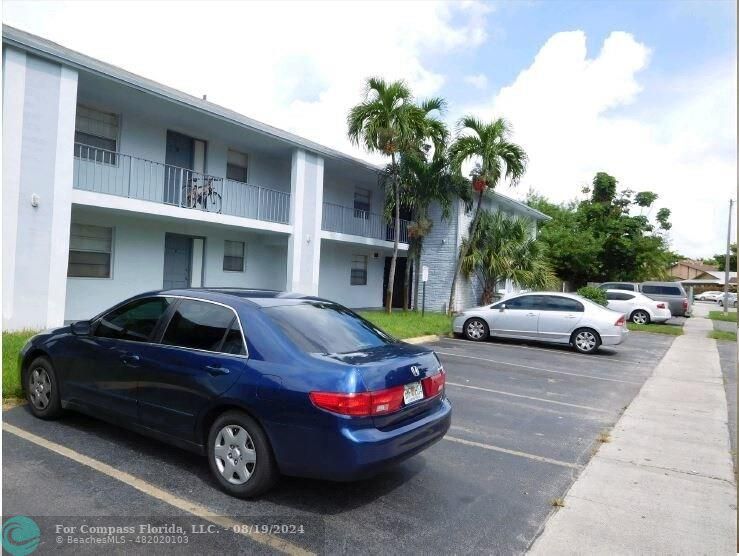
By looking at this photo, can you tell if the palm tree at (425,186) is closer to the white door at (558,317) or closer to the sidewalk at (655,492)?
the white door at (558,317)

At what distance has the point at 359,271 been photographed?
21.4m

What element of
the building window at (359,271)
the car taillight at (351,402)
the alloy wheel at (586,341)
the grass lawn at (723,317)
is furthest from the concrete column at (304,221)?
the grass lawn at (723,317)

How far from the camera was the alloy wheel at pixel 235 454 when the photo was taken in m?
3.91

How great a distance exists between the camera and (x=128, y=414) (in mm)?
4605

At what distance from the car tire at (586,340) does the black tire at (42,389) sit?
11266mm

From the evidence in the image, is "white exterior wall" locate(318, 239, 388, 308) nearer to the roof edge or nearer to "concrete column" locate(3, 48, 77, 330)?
the roof edge

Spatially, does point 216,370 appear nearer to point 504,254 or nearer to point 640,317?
point 504,254

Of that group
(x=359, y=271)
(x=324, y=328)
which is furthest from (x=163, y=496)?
(x=359, y=271)

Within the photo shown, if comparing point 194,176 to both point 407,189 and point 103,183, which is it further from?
point 407,189

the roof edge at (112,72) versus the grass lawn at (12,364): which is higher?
the roof edge at (112,72)

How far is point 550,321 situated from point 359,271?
9.52 meters

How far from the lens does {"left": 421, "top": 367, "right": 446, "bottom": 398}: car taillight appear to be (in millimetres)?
4320

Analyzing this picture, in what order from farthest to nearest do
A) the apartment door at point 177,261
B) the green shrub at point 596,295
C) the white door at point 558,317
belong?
the green shrub at point 596,295 → the apartment door at point 177,261 → the white door at point 558,317

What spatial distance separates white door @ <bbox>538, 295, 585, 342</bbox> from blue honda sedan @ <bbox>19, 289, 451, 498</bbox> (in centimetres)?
934
